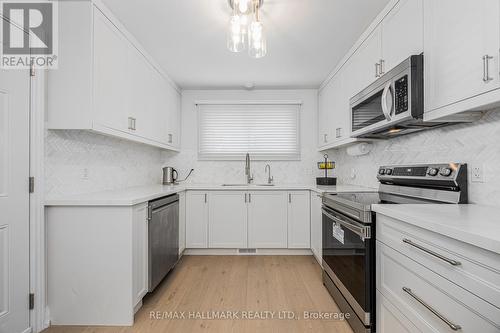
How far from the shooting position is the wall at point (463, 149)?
1308mm

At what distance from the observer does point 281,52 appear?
256 cm

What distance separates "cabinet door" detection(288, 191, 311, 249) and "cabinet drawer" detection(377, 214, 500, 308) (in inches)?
74.8

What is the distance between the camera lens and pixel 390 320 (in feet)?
4.28

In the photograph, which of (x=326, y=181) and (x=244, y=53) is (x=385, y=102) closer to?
(x=244, y=53)

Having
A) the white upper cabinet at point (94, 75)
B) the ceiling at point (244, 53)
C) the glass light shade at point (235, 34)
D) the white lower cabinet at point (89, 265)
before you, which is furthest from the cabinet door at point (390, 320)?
the white upper cabinet at point (94, 75)

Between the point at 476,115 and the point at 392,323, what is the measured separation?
1215mm

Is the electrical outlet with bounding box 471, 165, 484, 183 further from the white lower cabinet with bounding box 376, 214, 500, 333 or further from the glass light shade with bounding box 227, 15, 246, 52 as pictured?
the glass light shade with bounding box 227, 15, 246, 52

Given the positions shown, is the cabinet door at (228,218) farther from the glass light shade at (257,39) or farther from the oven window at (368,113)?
the glass light shade at (257,39)

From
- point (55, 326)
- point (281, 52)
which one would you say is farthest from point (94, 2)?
point (55, 326)

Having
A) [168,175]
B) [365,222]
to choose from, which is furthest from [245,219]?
[365,222]

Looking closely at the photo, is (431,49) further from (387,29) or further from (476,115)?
(387,29)

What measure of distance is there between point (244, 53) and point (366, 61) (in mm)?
1192

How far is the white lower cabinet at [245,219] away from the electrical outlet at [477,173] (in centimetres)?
187

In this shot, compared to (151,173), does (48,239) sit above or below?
below
